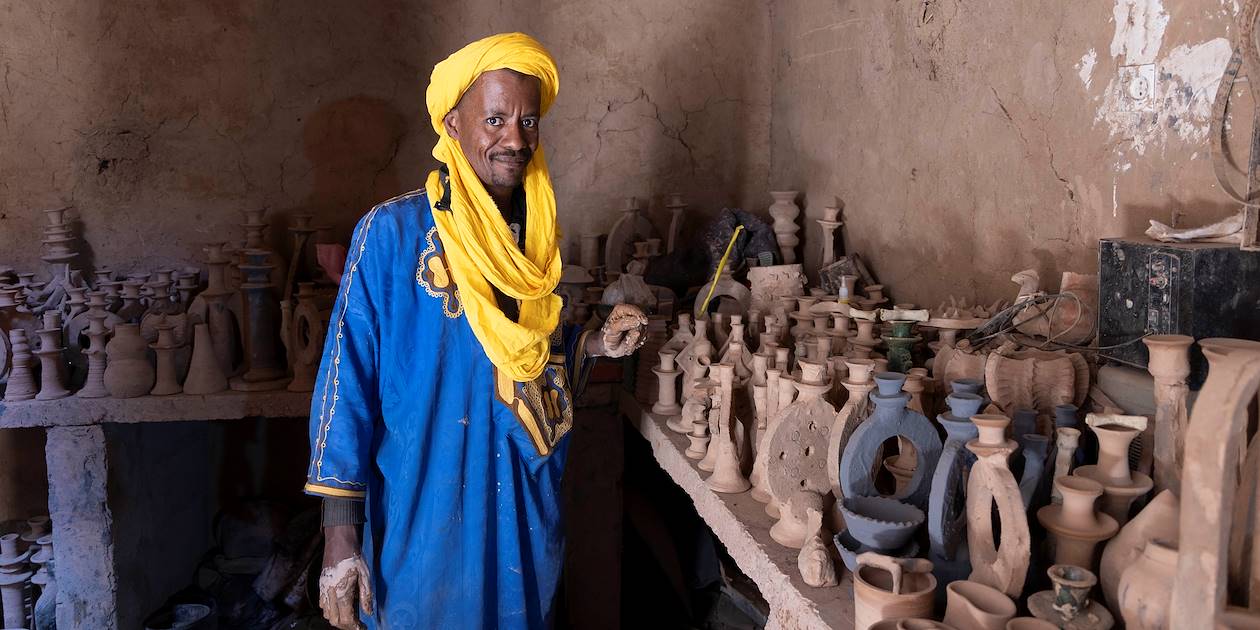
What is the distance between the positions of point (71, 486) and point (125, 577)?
1.52ft

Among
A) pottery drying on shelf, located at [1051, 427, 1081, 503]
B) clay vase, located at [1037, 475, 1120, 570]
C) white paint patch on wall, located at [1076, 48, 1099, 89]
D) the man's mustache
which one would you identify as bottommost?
clay vase, located at [1037, 475, 1120, 570]

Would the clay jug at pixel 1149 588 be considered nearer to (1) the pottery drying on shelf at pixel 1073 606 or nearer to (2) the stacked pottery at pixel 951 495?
(1) the pottery drying on shelf at pixel 1073 606

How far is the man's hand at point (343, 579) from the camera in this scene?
219 cm

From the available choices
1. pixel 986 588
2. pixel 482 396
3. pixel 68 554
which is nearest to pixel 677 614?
pixel 482 396

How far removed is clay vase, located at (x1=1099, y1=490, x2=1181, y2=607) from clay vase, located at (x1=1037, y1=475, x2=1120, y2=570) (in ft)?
0.08

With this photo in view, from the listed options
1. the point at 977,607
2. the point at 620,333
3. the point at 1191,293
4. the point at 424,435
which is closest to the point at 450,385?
the point at 424,435

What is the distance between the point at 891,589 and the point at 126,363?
318 centimetres

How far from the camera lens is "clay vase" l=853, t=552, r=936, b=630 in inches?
54.4

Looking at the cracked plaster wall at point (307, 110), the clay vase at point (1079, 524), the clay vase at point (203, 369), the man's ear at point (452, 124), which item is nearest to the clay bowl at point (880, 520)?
the clay vase at point (1079, 524)

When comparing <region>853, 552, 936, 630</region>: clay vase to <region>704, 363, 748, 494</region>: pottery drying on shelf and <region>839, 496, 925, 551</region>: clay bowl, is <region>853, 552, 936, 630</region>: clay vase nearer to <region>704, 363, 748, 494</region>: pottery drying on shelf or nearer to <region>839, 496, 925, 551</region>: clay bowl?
<region>839, 496, 925, 551</region>: clay bowl

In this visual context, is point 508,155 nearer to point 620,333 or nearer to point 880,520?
point 620,333

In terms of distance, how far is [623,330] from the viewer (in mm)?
2594

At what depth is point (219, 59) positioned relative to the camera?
436cm

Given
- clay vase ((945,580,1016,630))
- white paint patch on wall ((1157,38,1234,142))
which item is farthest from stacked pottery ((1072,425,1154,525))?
white paint patch on wall ((1157,38,1234,142))
